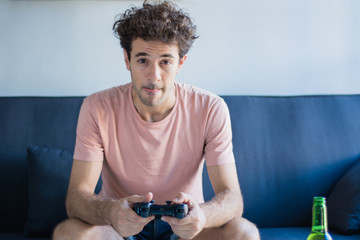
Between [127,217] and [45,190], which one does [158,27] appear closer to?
[127,217]

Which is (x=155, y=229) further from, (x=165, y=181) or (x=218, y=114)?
(x=218, y=114)

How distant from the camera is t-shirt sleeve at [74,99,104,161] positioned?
158cm

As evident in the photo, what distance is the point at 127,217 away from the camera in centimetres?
125

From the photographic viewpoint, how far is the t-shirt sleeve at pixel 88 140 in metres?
1.58

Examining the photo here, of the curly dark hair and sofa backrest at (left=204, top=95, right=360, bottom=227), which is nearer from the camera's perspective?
the curly dark hair

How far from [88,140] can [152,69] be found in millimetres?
344

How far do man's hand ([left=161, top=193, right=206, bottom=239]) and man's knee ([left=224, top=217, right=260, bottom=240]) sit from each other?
15 cm

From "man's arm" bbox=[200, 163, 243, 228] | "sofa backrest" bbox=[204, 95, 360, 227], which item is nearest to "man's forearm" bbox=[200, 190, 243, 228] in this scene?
"man's arm" bbox=[200, 163, 243, 228]

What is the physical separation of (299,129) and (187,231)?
0.96 meters

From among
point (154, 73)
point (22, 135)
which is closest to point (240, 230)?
point (154, 73)

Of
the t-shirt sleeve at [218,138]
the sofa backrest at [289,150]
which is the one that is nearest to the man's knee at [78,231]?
the t-shirt sleeve at [218,138]

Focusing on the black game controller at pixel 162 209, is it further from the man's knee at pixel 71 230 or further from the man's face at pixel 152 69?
the man's face at pixel 152 69

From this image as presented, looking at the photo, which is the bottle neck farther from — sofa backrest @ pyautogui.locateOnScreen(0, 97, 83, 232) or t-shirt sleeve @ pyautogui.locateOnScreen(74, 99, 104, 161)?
sofa backrest @ pyautogui.locateOnScreen(0, 97, 83, 232)

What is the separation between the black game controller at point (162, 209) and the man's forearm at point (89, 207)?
0.17 meters
